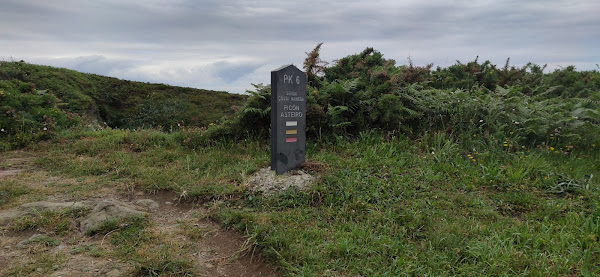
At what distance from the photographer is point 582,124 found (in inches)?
285

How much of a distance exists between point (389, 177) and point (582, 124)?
4.42 meters

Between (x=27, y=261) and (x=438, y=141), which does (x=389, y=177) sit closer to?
(x=438, y=141)

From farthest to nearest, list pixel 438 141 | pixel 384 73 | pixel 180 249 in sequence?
1. pixel 384 73
2. pixel 438 141
3. pixel 180 249

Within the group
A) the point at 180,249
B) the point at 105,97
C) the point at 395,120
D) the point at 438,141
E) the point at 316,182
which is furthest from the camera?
the point at 105,97

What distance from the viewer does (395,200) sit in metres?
4.95

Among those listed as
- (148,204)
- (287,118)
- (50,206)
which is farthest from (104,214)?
(287,118)

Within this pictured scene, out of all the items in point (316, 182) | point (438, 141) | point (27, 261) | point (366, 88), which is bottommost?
point (27, 261)

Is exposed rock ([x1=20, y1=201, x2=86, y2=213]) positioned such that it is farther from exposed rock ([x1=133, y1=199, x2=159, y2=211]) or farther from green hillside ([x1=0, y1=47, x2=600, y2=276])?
exposed rock ([x1=133, y1=199, x2=159, y2=211])

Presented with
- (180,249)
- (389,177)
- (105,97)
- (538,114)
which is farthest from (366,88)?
(105,97)

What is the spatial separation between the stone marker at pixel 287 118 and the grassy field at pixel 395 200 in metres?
0.51

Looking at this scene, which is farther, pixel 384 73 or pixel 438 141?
pixel 384 73

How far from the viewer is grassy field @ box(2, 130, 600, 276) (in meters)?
3.75

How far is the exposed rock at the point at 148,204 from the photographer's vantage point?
5245 millimetres

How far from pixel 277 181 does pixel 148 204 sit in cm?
182
